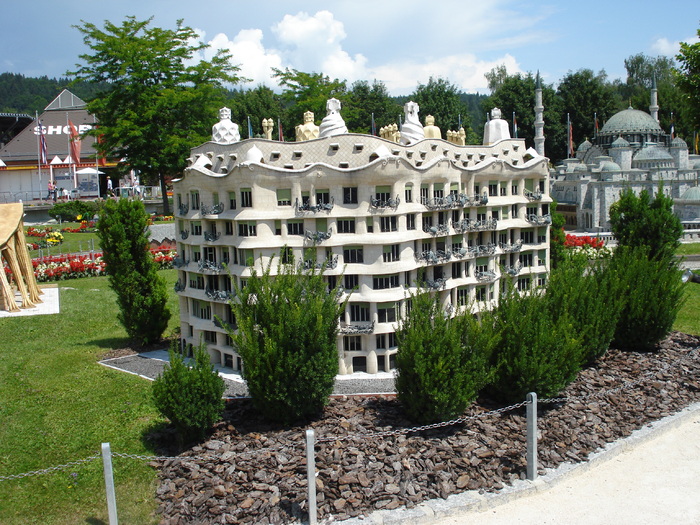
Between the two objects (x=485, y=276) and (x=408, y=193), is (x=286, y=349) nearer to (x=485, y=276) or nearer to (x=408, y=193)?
(x=408, y=193)

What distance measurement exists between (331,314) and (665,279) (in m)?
21.4

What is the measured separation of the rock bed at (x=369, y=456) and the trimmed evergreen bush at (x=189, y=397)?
1.01 m

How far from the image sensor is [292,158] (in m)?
36.2

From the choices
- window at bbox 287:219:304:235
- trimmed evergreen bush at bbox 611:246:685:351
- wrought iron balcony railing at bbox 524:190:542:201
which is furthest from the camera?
wrought iron balcony railing at bbox 524:190:542:201

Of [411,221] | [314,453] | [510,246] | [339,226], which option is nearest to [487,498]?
[314,453]

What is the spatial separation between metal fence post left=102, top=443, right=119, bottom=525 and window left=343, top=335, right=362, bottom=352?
1590cm

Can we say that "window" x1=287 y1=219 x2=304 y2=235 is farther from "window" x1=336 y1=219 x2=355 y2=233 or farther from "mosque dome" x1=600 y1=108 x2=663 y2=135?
"mosque dome" x1=600 y1=108 x2=663 y2=135

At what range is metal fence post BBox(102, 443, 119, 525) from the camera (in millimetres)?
21172

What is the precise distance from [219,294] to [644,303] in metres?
23.3

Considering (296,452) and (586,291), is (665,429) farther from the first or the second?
(296,452)

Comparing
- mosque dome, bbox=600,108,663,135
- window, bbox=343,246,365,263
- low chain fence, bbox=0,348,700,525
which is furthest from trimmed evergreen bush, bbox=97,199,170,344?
mosque dome, bbox=600,108,663,135

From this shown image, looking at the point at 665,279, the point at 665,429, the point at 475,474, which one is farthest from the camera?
the point at 665,279

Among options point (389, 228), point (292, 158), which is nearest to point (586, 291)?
point (389, 228)

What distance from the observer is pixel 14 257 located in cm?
4834
